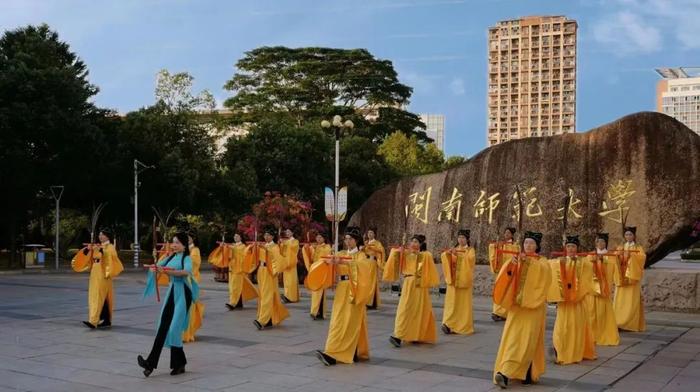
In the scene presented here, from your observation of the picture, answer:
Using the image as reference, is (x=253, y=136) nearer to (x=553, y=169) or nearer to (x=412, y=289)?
(x=553, y=169)

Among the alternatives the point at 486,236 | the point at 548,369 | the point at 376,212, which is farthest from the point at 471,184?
the point at 548,369

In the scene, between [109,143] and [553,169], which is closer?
[553,169]

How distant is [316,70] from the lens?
43000 mm

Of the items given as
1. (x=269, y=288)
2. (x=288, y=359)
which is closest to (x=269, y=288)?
(x=269, y=288)

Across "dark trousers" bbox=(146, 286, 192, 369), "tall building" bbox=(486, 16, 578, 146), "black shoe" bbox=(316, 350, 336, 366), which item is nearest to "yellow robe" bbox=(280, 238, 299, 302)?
"black shoe" bbox=(316, 350, 336, 366)

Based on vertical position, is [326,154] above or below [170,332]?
above

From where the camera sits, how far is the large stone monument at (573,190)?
14.1 m

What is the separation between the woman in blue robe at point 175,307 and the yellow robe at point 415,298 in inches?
121

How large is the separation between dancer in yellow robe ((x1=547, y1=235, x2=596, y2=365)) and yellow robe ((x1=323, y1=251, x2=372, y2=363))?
2226 millimetres

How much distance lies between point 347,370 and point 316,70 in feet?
120

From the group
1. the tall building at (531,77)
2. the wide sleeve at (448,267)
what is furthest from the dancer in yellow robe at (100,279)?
the tall building at (531,77)

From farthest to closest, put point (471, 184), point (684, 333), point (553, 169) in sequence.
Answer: point (471, 184), point (553, 169), point (684, 333)

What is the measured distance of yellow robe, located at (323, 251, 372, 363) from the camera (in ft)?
26.3

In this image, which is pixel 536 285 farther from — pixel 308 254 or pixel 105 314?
pixel 308 254
